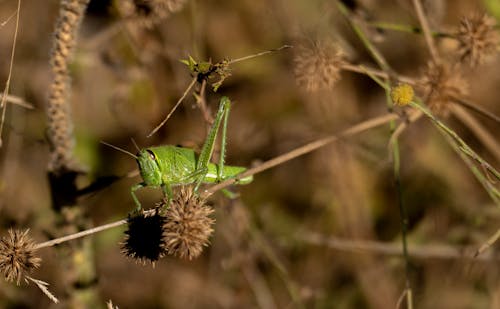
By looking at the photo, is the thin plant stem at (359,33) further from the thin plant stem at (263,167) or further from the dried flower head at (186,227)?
the dried flower head at (186,227)

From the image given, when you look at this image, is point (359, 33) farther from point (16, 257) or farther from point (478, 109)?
point (16, 257)

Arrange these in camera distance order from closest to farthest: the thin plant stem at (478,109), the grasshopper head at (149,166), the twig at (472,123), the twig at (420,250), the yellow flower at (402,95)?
the yellow flower at (402,95), the grasshopper head at (149,166), the thin plant stem at (478,109), the twig at (472,123), the twig at (420,250)

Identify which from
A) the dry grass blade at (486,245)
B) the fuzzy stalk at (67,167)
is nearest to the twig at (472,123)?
the dry grass blade at (486,245)

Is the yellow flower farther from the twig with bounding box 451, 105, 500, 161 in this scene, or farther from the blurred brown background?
the blurred brown background

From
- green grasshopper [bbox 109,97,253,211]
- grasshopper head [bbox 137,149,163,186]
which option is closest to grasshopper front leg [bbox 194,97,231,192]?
green grasshopper [bbox 109,97,253,211]

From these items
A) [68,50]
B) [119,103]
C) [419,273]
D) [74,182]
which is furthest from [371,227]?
[68,50]

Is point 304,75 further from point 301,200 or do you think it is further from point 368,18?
point 301,200
